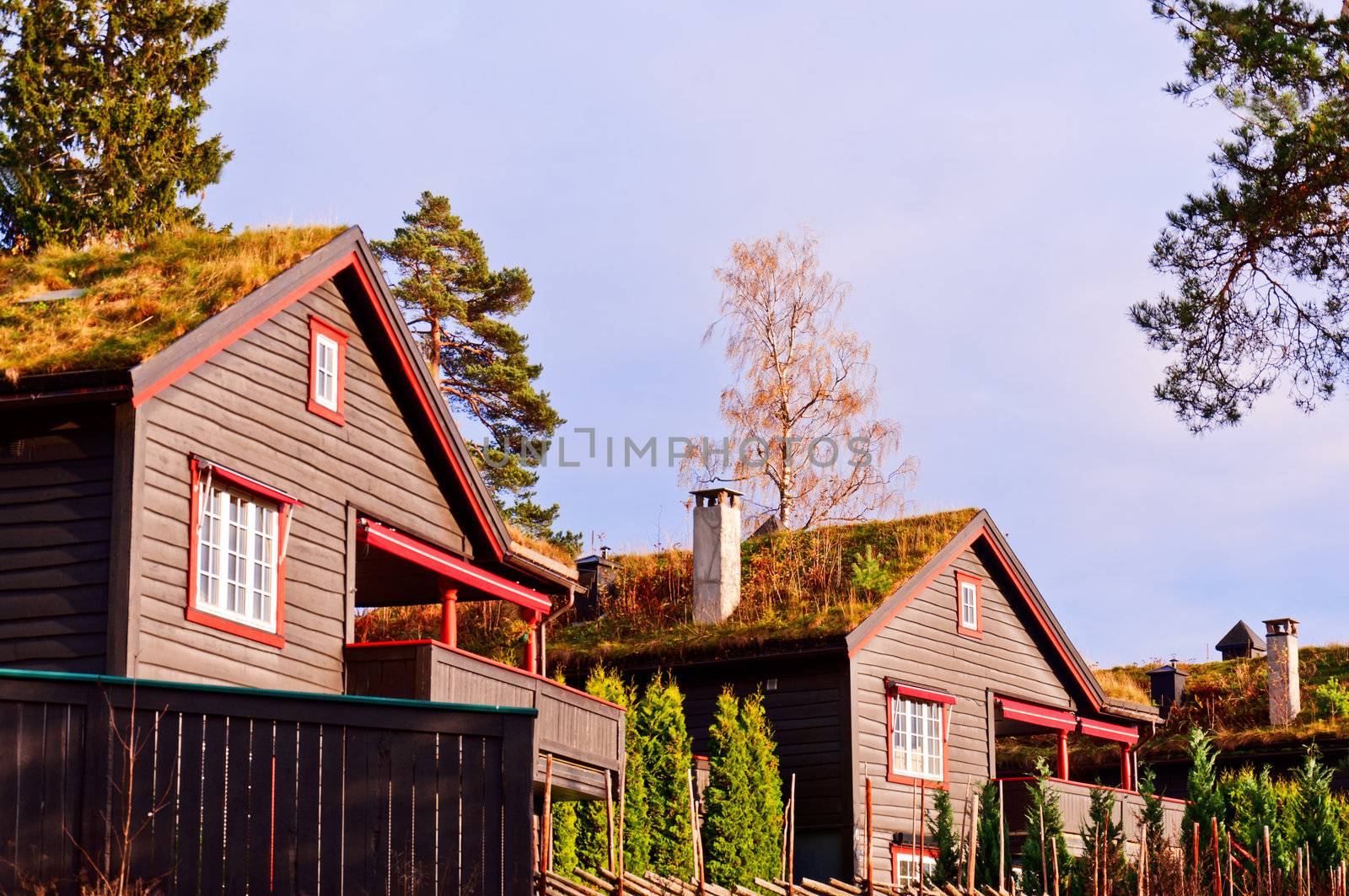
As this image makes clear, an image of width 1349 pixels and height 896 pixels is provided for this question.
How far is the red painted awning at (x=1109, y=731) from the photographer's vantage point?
36375 mm

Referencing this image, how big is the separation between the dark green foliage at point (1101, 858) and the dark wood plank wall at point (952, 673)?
3546mm

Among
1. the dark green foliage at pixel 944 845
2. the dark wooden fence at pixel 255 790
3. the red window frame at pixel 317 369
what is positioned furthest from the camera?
the dark green foliage at pixel 944 845

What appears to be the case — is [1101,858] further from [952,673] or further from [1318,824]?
[952,673]

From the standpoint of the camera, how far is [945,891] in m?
22.8

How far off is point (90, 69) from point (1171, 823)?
27.4 meters

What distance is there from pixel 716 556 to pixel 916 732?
4.76 meters

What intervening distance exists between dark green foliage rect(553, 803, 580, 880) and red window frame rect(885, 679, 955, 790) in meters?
7.35

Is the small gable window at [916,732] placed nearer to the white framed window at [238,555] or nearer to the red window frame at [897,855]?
the red window frame at [897,855]

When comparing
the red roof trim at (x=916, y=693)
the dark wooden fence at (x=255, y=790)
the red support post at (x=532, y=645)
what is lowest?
the dark wooden fence at (x=255, y=790)

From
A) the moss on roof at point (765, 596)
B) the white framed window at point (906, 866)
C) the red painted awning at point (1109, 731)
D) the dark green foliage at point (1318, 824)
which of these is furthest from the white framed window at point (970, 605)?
the dark green foliage at point (1318, 824)

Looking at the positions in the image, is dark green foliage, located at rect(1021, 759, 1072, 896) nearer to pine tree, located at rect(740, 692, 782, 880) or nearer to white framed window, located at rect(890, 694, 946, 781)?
white framed window, located at rect(890, 694, 946, 781)

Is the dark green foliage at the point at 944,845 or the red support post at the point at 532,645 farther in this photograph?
the dark green foliage at the point at 944,845

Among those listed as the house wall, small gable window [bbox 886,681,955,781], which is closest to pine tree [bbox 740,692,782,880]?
the house wall

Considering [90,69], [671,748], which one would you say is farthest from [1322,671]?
[90,69]
